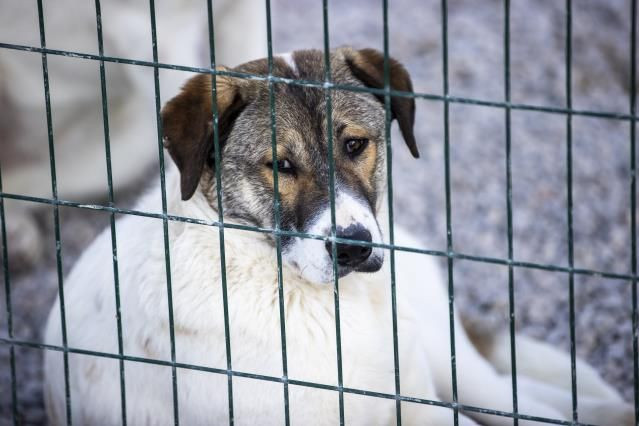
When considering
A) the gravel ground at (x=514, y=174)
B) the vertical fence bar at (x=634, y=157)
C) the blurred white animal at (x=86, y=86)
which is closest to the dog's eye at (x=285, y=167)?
the vertical fence bar at (x=634, y=157)

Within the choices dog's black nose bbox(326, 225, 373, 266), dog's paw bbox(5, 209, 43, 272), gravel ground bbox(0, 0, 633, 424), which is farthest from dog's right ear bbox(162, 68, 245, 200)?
dog's paw bbox(5, 209, 43, 272)

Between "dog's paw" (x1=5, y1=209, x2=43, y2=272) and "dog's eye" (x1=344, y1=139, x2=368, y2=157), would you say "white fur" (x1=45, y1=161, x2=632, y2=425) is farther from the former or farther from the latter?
"dog's paw" (x1=5, y1=209, x2=43, y2=272)

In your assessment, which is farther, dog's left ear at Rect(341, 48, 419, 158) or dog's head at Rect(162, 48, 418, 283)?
dog's left ear at Rect(341, 48, 419, 158)

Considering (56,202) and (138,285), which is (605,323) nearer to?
(138,285)

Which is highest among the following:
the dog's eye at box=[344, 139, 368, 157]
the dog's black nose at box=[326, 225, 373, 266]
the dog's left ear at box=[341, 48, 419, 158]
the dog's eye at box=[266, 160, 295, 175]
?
the dog's left ear at box=[341, 48, 419, 158]

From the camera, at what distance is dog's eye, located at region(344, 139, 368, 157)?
10.8ft

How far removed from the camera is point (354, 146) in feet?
10.9

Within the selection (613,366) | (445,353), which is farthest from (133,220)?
(613,366)

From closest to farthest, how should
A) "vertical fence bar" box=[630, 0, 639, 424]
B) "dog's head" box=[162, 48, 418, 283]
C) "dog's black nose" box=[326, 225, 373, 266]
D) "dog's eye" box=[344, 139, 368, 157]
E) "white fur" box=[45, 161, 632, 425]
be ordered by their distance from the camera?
"vertical fence bar" box=[630, 0, 639, 424]
"dog's black nose" box=[326, 225, 373, 266]
"dog's head" box=[162, 48, 418, 283]
"white fur" box=[45, 161, 632, 425]
"dog's eye" box=[344, 139, 368, 157]

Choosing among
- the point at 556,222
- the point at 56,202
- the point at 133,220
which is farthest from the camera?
the point at 556,222

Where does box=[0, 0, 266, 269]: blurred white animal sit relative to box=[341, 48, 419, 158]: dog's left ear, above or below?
above

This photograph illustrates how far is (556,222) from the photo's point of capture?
226 inches

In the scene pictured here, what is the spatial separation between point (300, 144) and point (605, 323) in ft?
7.93

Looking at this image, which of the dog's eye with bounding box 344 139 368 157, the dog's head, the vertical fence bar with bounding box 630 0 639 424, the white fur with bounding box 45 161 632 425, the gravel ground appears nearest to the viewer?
the vertical fence bar with bounding box 630 0 639 424
